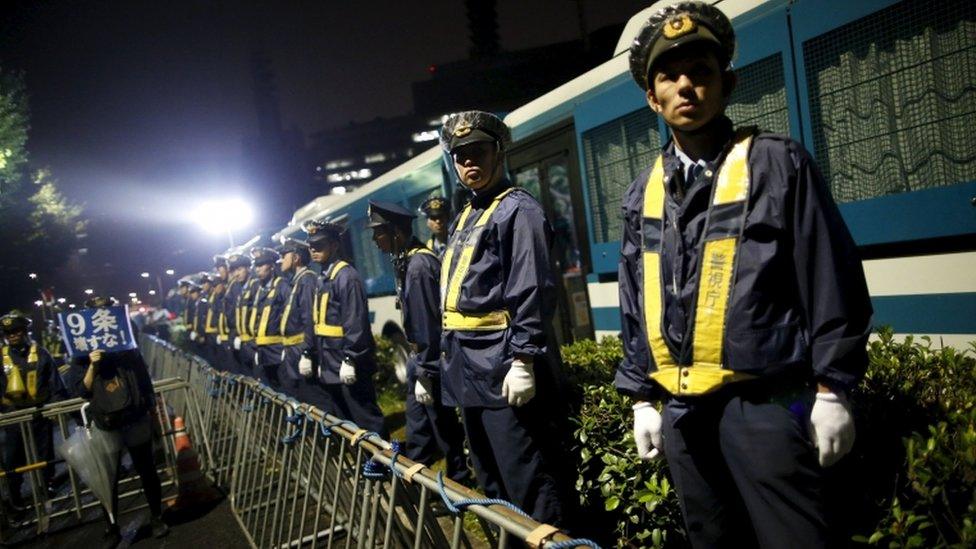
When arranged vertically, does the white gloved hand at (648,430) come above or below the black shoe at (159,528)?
above

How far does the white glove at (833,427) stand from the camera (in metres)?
1.63

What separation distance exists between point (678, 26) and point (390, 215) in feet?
12.0

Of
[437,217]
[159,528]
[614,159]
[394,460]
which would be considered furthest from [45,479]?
[614,159]

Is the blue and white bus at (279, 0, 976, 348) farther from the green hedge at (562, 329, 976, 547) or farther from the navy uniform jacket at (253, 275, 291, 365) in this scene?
the navy uniform jacket at (253, 275, 291, 365)

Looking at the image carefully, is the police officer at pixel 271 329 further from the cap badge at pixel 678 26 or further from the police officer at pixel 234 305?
the cap badge at pixel 678 26

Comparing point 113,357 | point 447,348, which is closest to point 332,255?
point 113,357

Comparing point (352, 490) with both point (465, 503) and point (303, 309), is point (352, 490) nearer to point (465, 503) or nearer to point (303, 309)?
point (465, 503)

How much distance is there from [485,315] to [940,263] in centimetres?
253

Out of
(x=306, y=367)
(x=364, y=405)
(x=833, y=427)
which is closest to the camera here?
(x=833, y=427)

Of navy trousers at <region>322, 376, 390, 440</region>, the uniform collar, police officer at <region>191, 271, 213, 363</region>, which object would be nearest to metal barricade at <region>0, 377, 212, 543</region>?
navy trousers at <region>322, 376, 390, 440</region>

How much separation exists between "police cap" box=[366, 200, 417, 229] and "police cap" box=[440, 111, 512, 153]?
6.31 ft

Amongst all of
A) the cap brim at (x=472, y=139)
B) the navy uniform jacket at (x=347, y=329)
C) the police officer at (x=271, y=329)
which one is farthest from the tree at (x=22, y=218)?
the cap brim at (x=472, y=139)

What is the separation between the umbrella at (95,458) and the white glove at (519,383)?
15.0 ft

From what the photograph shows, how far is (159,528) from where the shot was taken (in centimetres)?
541
